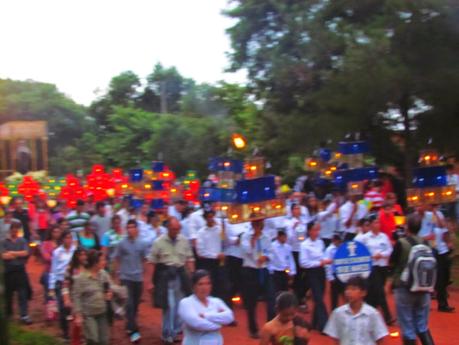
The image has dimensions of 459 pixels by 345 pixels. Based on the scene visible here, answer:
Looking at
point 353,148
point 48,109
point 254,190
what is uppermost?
point 48,109

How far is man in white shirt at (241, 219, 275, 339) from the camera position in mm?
10492

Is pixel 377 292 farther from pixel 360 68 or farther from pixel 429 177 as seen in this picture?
pixel 360 68

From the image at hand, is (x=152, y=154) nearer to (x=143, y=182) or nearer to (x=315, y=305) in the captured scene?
(x=143, y=182)

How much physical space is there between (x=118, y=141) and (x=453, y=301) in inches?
1269

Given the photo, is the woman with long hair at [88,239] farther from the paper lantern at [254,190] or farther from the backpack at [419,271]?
the backpack at [419,271]

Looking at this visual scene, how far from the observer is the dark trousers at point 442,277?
11859 mm

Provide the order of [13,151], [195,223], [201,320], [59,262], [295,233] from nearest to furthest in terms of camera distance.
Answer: [201,320] → [59,262] → [295,233] → [195,223] → [13,151]

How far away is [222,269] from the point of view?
38.2 ft

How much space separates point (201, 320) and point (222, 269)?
203 inches

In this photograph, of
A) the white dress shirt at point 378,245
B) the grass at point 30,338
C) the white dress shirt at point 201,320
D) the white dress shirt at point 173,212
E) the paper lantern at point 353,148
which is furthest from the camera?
the white dress shirt at point 173,212

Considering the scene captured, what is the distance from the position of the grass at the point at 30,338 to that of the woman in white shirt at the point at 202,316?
152 inches

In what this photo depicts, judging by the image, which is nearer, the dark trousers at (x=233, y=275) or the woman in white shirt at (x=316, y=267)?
the woman in white shirt at (x=316, y=267)

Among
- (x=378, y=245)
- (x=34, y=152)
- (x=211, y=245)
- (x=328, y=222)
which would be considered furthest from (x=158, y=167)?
(x=34, y=152)

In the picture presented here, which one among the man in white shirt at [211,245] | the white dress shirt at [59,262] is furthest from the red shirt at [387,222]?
the white dress shirt at [59,262]
